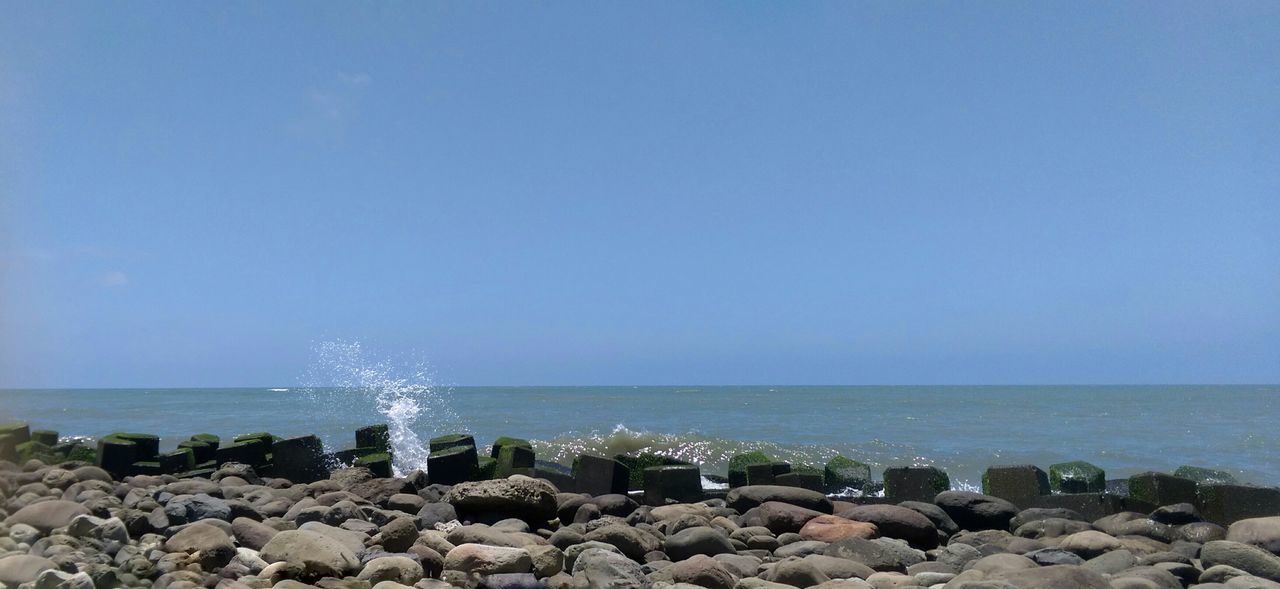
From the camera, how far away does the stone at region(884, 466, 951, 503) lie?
362 inches

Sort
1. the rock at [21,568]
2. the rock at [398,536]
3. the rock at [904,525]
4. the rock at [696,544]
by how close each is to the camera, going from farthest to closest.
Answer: the rock at [904,525], the rock at [696,544], the rock at [398,536], the rock at [21,568]

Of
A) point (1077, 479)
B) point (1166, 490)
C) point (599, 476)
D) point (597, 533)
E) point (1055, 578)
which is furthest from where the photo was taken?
point (1077, 479)

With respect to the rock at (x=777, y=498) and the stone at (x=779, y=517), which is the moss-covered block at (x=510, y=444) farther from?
the stone at (x=779, y=517)

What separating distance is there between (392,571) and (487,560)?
539mm

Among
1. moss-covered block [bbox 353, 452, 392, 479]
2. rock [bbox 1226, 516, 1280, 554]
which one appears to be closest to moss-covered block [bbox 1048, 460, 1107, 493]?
rock [bbox 1226, 516, 1280, 554]

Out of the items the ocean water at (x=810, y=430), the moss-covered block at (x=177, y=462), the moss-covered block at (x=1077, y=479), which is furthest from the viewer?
the ocean water at (x=810, y=430)

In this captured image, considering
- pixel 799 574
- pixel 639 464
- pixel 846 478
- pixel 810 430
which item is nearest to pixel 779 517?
pixel 799 574

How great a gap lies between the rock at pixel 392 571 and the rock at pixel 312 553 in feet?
0.38

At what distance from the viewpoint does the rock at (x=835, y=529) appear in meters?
7.16

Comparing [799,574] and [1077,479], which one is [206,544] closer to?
[799,574]

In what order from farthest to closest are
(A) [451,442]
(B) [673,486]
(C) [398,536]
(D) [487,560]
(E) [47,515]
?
(A) [451,442], (B) [673,486], (C) [398,536], (E) [47,515], (D) [487,560]

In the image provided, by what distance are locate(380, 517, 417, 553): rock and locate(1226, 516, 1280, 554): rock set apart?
5.82m

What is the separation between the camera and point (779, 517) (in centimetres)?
770

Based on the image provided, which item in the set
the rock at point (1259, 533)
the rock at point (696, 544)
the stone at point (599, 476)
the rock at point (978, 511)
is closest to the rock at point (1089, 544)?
the rock at point (1259, 533)
